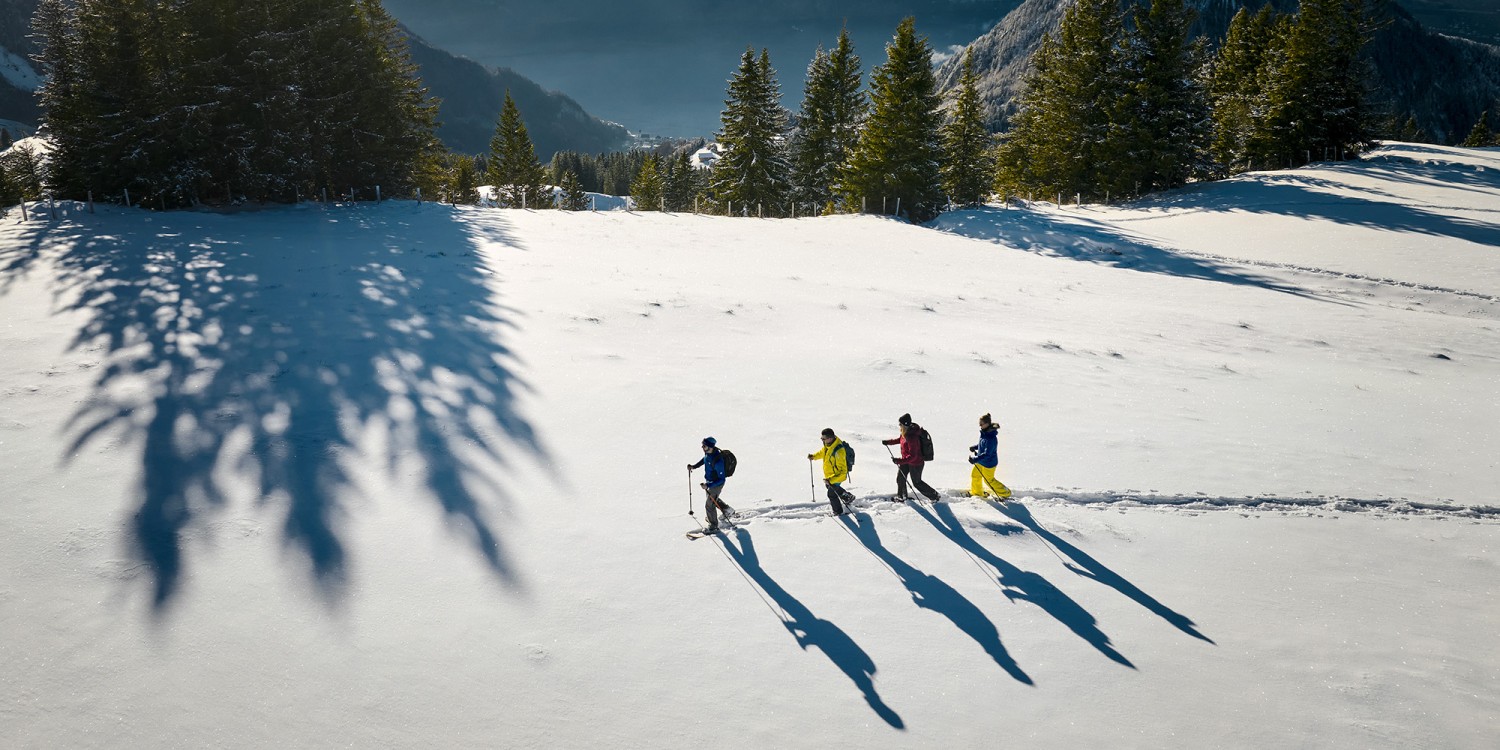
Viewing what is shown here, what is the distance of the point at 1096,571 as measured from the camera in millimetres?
8188

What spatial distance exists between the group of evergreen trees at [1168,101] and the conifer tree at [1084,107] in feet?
0.21

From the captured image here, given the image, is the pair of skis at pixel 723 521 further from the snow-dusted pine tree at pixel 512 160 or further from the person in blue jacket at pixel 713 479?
the snow-dusted pine tree at pixel 512 160

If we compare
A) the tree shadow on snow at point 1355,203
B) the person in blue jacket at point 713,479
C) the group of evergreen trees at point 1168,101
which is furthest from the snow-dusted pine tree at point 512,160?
the person in blue jacket at point 713,479

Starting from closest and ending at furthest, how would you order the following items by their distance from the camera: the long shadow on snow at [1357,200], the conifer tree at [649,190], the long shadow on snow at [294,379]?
the long shadow on snow at [294,379], the long shadow on snow at [1357,200], the conifer tree at [649,190]

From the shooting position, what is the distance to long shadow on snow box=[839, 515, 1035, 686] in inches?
266

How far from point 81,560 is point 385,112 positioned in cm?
3516

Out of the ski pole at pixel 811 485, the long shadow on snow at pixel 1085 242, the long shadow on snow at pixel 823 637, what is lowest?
the long shadow on snow at pixel 823 637

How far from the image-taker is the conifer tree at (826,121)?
46000 millimetres

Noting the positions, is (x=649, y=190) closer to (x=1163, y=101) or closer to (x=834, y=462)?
(x=1163, y=101)

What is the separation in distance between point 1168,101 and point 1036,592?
140 ft

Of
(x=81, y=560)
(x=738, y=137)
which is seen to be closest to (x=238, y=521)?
(x=81, y=560)

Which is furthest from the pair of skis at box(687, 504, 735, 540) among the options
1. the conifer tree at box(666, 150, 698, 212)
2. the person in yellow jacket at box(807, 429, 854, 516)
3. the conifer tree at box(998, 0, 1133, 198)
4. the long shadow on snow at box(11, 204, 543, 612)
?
the conifer tree at box(666, 150, 698, 212)

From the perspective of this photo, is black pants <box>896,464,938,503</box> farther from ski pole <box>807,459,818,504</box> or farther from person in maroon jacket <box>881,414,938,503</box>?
ski pole <box>807,459,818,504</box>

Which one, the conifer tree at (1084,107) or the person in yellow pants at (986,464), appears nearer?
the person in yellow pants at (986,464)
